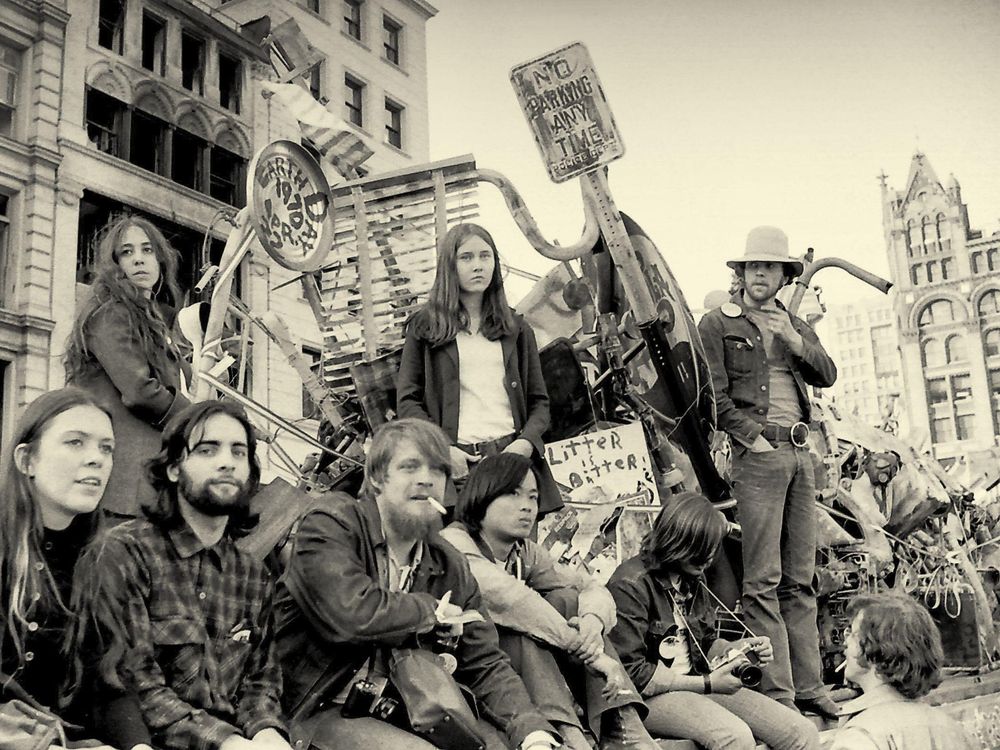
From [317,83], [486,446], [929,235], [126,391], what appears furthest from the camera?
[929,235]

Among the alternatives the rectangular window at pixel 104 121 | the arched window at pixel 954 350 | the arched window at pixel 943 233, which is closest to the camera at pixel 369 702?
the rectangular window at pixel 104 121

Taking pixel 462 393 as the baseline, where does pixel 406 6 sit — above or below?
above

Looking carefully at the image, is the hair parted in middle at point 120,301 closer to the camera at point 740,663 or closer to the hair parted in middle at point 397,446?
the hair parted in middle at point 397,446

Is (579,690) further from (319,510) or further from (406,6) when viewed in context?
(406,6)

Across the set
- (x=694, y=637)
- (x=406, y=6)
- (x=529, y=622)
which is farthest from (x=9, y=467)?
(x=406, y=6)

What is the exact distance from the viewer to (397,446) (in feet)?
8.64

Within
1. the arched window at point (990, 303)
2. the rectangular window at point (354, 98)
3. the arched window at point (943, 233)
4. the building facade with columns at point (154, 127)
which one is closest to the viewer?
the building facade with columns at point (154, 127)

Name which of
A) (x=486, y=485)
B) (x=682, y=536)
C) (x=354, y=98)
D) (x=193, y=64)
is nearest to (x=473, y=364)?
(x=486, y=485)

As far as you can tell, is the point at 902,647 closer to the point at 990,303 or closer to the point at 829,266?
the point at 829,266

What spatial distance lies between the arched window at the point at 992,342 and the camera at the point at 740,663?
36.6 m

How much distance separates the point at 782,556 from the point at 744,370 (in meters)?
0.79

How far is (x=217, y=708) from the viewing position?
2184mm

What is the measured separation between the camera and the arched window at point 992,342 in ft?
119

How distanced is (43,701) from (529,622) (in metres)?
1.23
